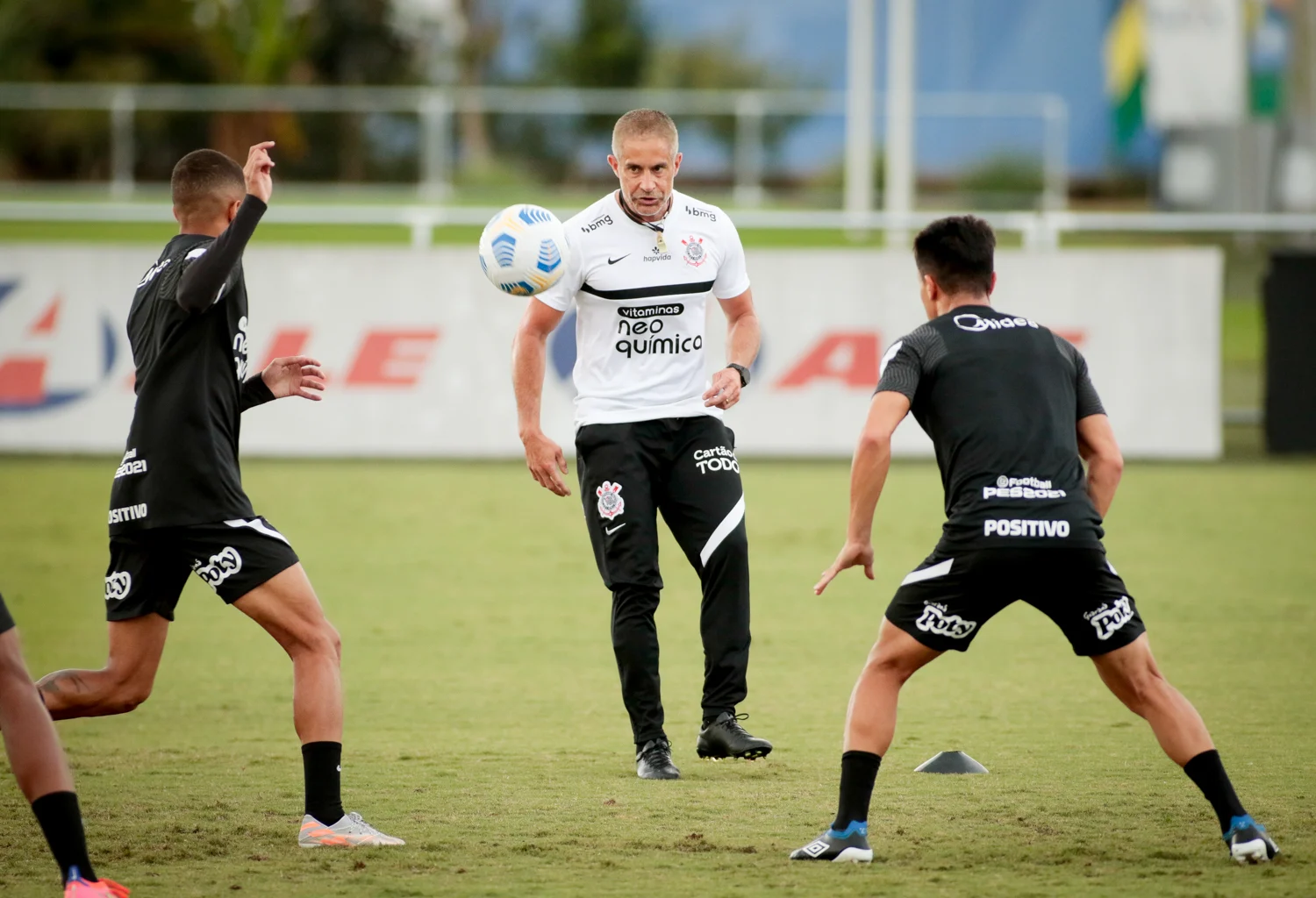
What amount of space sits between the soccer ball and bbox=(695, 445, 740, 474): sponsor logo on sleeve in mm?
863

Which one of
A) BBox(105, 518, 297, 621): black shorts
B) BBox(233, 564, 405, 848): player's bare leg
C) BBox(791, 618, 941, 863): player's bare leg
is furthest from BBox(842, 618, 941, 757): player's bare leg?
BBox(105, 518, 297, 621): black shorts

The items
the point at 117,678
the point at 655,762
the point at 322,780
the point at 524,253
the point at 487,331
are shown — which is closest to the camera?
the point at 322,780

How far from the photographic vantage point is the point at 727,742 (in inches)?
254

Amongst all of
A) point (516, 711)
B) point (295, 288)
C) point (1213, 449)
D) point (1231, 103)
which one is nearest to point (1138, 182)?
point (1231, 103)

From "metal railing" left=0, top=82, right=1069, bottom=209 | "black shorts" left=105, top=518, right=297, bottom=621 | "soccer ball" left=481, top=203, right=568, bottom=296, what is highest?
"metal railing" left=0, top=82, right=1069, bottom=209

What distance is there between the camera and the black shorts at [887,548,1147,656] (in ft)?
16.4

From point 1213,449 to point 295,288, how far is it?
28.3 ft

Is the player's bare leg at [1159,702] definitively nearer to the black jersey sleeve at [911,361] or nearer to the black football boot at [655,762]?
the black jersey sleeve at [911,361]

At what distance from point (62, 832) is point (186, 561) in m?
1.17

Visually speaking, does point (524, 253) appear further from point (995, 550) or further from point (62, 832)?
point (62, 832)

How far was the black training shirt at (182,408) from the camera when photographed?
534 cm

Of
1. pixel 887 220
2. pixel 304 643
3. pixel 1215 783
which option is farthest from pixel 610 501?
pixel 887 220

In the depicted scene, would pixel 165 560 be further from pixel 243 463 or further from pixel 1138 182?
pixel 1138 182

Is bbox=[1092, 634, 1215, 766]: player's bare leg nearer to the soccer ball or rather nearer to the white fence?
the soccer ball
